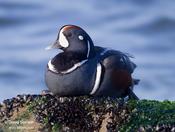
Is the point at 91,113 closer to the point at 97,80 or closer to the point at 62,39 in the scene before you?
the point at 97,80

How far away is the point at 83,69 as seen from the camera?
8.32m

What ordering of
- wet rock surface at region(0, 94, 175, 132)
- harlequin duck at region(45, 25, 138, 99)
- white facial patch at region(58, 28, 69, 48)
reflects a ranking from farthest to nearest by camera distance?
1. white facial patch at region(58, 28, 69, 48)
2. harlequin duck at region(45, 25, 138, 99)
3. wet rock surface at region(0, 94, 175, 132)

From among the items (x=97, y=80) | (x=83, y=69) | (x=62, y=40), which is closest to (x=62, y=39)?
(x=62, y=40)

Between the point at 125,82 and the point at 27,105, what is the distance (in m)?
1.11

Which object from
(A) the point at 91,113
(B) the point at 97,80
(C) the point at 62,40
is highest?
(C) the point at 62,40

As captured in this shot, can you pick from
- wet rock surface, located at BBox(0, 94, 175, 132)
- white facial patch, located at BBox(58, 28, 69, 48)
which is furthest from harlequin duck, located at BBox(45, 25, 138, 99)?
wet rock surface, located at BBox(0, 94, 175, 132)

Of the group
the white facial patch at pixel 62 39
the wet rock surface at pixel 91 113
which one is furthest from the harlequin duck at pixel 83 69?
the wet rock surface at pixel 91 113

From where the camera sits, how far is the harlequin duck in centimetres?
827

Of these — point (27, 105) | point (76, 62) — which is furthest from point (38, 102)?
point (76, 62)

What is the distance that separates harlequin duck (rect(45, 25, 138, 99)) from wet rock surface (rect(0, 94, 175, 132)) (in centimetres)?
24

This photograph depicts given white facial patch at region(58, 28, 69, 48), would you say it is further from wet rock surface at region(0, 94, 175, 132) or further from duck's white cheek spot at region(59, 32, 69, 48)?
wet rock surface at region(0, 94, 175, 132)

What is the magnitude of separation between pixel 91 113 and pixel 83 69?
26.4 inches

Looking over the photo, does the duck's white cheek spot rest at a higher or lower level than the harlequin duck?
higher

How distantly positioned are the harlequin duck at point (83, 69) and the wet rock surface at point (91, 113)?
0.79 feet
